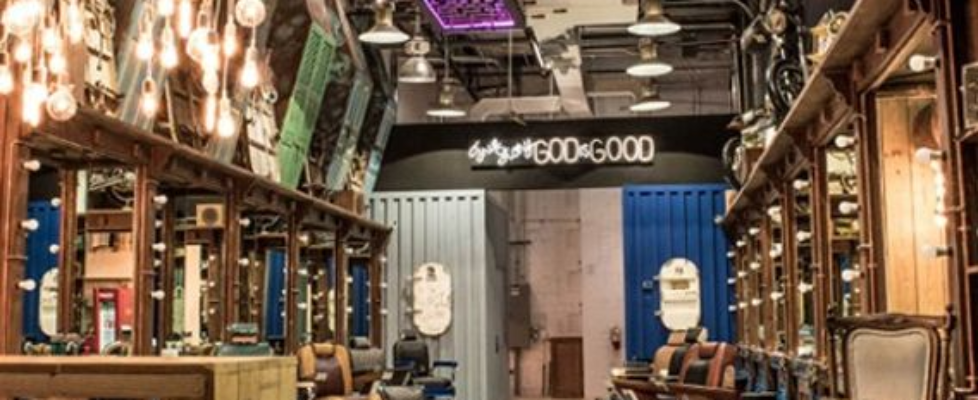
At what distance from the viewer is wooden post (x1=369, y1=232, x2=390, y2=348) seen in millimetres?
13688

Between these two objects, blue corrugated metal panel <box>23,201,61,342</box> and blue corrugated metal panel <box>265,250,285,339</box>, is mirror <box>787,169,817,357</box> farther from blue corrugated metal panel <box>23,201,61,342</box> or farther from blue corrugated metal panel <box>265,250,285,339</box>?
blue corrugated metal panel <box>23,201,61,342</box>

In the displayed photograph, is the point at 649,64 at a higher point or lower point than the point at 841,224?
higher

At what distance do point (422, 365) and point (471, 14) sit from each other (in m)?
4.92

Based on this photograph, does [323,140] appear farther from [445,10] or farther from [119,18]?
[119,18]

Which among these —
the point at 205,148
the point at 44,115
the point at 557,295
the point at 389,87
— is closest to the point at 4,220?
the point at 44,115

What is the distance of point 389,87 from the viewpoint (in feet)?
47.3

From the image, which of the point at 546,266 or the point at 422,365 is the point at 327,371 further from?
the point at 546,266

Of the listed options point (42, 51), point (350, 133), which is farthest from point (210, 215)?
point (42, 51)

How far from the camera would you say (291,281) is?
10.7 meters

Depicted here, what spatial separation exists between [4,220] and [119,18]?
198 cm

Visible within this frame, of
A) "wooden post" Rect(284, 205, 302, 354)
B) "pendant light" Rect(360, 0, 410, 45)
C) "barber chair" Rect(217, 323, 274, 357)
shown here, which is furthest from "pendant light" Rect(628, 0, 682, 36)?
"barber chair" Rect(217, 323, 274, 357)

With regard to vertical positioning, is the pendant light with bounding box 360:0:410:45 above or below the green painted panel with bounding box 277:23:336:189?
above

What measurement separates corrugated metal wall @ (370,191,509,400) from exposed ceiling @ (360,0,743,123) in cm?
131

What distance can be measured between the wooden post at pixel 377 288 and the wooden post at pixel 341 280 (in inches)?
39.8
